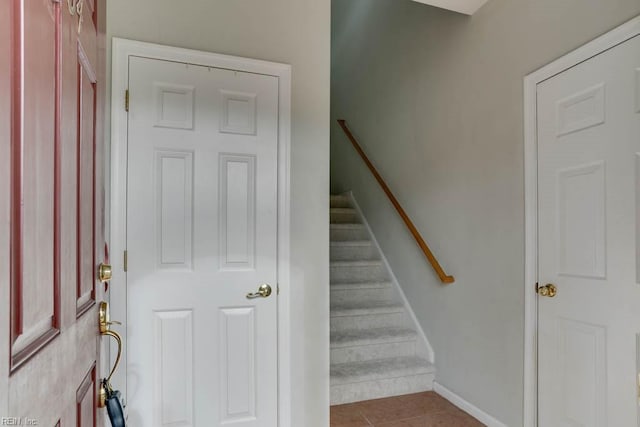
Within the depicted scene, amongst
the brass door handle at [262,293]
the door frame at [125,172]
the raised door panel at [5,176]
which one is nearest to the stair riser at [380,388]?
the door frame at [125,172]

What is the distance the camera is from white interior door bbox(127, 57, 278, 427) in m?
1.81

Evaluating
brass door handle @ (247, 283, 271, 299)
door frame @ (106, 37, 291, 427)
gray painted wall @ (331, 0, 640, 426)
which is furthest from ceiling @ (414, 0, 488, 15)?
brass door handle @ (247, 283, 271, 299)

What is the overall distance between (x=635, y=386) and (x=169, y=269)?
2.10 meters

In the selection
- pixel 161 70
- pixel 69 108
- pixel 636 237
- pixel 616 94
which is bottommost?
pixel 636 237

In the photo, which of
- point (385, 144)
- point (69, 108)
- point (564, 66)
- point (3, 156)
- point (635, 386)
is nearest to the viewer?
point (3, 156)

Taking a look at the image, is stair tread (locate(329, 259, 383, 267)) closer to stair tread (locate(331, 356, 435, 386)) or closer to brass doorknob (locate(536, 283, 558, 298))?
stair tread (locate(331, 356, 435, 386))

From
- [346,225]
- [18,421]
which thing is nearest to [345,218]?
[346,225]

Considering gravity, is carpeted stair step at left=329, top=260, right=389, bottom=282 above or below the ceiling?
below

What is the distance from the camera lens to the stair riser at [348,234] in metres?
3.95

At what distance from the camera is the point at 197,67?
190 centimetres

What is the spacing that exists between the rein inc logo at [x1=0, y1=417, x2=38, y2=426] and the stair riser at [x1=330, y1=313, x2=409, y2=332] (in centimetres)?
263

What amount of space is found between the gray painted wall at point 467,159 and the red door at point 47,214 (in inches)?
80.8

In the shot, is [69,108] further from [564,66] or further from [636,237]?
Answer: [564,66]

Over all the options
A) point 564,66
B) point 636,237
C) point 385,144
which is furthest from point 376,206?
point 636,237
